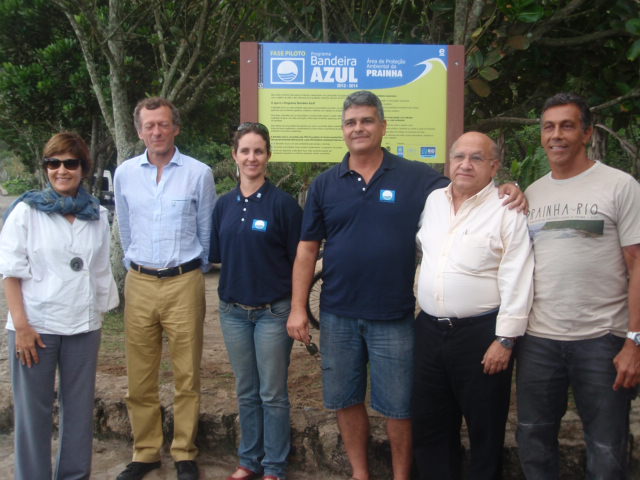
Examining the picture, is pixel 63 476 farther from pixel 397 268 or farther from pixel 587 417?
pixel 587 417

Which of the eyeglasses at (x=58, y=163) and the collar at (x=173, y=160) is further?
the collar at (x=173, y=160)

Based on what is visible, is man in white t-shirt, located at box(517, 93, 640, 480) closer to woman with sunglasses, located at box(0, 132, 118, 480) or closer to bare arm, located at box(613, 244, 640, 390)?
bare arm, located at box(613, 244, 640, 390)

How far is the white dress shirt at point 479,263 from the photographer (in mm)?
2770

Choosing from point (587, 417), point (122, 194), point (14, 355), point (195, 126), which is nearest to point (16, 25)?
point (195, 126)

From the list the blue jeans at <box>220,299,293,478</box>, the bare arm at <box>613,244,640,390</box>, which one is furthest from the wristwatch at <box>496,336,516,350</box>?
the blue jeans at <box>220,299,293,478</box>

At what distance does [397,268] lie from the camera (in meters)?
3.18

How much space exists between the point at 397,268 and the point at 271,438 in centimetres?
121

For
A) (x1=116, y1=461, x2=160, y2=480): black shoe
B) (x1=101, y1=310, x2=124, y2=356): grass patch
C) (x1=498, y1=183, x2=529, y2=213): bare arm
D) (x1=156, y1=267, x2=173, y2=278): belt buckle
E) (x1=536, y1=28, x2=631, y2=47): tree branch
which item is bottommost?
(x1=116, y1=461, x2=160, y2=480): black shoe

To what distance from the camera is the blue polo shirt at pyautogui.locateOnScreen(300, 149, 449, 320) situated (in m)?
3.18

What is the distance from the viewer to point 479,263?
285 cm

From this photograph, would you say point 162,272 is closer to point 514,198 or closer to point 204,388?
point 204,388

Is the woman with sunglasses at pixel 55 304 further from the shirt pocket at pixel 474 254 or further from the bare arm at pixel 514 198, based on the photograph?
the bare arm at pixel 514 198

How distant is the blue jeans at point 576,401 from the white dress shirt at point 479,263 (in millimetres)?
194

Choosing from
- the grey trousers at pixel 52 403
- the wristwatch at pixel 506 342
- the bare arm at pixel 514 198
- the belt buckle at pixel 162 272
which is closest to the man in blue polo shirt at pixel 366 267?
the bare arm at pixel 514 198
